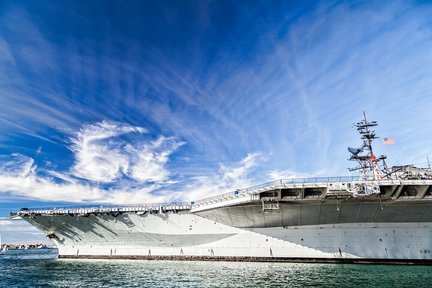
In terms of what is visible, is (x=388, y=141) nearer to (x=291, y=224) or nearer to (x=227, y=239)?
(x=291, y=224)

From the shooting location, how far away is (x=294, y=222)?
77.4 ft

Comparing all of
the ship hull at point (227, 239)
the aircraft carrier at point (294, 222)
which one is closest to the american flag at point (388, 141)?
the aircraft carrier at point (294, 222)

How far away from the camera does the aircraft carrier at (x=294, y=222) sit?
20969 millimetres

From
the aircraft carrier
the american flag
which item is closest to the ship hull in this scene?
the aircraft carrier

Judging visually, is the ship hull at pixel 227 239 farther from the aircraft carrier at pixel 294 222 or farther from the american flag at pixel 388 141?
the american flag at pixel 388 141

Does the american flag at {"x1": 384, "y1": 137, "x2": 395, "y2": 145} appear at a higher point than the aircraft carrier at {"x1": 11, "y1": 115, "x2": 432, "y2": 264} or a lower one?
higher

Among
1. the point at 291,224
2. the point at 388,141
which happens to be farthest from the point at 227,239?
the point at 388,141

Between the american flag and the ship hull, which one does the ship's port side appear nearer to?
the ship hull

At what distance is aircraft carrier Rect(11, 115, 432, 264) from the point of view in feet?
68.8

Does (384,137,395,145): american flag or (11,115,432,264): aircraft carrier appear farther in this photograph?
(384,137,395,145): american flag

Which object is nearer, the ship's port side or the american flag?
the ship's port side

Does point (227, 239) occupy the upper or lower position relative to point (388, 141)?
lower

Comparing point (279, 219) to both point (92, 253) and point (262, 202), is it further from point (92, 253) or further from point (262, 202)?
point (92, 253)

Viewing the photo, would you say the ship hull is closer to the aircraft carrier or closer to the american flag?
the aircraft carrier
